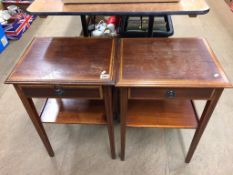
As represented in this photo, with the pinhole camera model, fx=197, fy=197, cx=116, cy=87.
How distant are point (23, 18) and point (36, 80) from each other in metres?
2.18

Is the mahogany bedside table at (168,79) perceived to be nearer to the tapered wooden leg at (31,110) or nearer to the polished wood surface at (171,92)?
the polished wood surface at (171,92)

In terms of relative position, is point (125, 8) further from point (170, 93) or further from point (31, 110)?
point (31, 110)

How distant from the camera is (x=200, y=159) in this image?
1298mm

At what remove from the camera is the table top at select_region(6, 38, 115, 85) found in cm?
86

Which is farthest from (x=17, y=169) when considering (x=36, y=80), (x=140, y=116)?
(x=140, y=116)

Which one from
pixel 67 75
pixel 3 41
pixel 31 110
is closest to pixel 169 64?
pixel 67 75

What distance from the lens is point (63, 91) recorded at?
904 mm

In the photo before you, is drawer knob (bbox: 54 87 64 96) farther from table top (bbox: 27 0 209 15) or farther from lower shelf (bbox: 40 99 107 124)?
table top (bbox: 27 0 209 15)

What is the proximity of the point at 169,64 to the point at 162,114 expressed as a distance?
349 mm

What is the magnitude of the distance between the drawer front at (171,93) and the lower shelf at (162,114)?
25 cm

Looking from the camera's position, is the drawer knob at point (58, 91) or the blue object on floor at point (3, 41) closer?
the drawer knob at point (58, 91)

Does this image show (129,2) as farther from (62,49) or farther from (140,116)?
Answer: (140,116)

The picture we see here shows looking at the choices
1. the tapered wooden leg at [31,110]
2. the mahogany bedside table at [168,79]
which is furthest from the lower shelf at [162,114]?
the tapered wooden leg at [31,110]

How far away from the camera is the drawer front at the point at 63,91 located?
0.88 m
